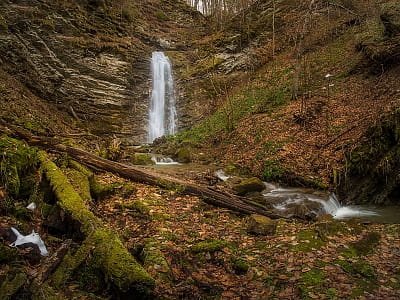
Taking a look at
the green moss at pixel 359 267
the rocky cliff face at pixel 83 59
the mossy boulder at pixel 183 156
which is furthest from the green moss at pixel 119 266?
the rocky cliff face at pixel 83 59

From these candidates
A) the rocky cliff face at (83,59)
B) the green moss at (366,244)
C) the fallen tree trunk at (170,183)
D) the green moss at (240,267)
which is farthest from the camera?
the rocky cliff face at (83,59)

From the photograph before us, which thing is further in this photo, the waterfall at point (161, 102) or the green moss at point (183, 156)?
the waterfall at point (161, 102)

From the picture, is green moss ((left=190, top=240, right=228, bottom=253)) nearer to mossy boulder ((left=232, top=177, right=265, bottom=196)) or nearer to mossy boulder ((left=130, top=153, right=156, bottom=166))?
mossy boulder ((left=232, top=177, right=265, bottom=196))

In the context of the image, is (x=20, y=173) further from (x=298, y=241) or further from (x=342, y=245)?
(x=342, y=245)

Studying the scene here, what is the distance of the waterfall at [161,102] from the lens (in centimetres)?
2112

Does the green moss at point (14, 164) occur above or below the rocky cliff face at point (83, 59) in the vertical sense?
below

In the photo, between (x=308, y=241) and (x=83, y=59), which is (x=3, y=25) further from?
(x=308, y=241)

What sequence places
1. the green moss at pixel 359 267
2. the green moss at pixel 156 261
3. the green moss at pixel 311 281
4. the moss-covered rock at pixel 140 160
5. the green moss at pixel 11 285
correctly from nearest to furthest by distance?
the green moss at pixel 11 285
the green moss at pixel 311 281
the green moss at pixel 156 261
the green moss at pixel 359 267
the moss-covered rock at pixel 140 160

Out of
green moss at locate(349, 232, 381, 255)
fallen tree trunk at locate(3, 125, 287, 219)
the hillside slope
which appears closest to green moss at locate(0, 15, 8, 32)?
the hillside slope

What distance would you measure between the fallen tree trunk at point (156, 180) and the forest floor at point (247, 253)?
0.89 ft

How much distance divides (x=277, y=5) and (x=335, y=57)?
1108cm

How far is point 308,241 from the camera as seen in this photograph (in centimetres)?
483

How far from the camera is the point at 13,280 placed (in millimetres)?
2803

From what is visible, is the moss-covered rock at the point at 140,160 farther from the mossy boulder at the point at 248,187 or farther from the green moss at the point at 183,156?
the mossy boulder at the point at 248,187
